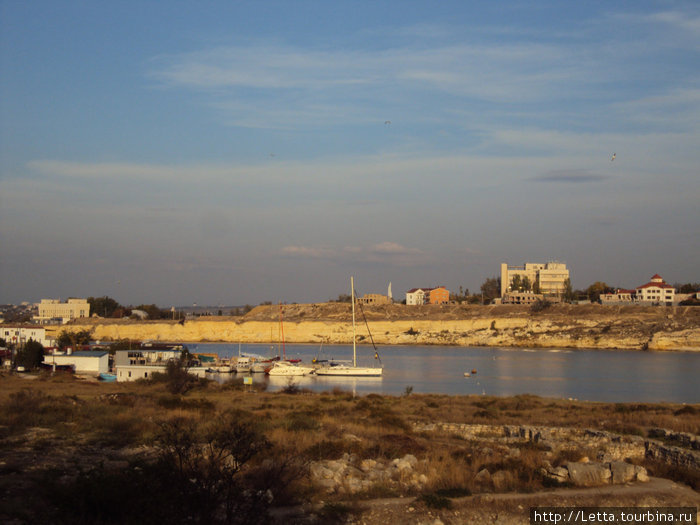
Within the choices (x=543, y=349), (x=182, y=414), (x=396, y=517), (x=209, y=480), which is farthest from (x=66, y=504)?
(x=543, y=349)

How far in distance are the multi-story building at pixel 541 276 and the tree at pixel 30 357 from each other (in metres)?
98.2

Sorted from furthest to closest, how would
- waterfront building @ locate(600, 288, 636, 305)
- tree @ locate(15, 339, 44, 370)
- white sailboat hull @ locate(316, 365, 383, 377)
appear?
waterfront building @ locate(600, 288, 636, 305) → white sailboat hull @ locate(316, 365, 383, 377) → tree @ locate(15, 339, 44, 370)

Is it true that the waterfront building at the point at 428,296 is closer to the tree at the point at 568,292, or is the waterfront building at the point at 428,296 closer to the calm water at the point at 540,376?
the tree at the point at 568,292

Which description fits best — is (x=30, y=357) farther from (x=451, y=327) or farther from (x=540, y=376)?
(x=451, y=327)

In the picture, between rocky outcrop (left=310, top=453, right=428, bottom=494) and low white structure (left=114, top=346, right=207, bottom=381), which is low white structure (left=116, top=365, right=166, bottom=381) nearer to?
low white structure (left=114, top=346, right=207, bottom=381)

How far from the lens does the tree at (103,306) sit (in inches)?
5723

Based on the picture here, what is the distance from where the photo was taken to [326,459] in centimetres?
1256

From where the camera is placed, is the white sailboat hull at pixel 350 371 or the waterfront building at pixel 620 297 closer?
the white sailboat hull at pixel 350 371

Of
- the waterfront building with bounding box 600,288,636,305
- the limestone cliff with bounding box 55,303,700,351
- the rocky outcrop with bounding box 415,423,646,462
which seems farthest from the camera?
the waterfront building with bounding box 600,288,636,305

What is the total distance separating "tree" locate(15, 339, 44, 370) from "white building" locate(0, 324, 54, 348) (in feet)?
50.0

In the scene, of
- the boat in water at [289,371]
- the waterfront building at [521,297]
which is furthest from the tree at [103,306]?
the boat in water at [289,371]

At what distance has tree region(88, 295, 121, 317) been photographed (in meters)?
145

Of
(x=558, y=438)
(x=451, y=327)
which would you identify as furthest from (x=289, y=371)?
(x=451, y=327)

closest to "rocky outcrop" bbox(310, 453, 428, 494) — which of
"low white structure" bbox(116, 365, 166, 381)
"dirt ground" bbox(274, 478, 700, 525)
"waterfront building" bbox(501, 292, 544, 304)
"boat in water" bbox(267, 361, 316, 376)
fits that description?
"dirt ground" bbox(274, 478, 700, 525)
